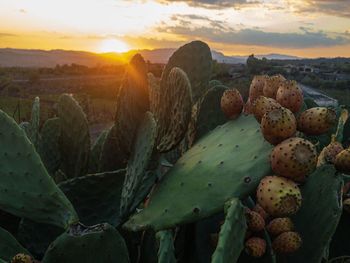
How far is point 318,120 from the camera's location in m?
1.47

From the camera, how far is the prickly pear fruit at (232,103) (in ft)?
5.75

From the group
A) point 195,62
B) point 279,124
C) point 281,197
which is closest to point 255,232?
point 281,197

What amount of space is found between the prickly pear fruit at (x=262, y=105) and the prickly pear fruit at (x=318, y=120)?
0.09 meters

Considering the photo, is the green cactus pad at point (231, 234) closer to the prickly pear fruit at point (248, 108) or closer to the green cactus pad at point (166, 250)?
the green cactus pad at point (166, 250)

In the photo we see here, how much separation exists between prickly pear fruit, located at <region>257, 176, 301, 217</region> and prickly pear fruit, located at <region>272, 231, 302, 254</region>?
0.32 feet

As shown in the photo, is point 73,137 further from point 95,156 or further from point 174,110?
Result: point 174,110

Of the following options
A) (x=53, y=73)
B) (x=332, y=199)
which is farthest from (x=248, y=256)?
(x=53, y=73)

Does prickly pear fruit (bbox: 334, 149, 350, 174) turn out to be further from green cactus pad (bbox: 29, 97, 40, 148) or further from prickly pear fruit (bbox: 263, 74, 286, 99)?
green cactus pad (bbox: 29, 97, 40, 148)

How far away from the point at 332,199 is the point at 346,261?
1.05ft

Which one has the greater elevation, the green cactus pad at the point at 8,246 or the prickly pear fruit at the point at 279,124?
the prickly pear fruit at the point at 279,124

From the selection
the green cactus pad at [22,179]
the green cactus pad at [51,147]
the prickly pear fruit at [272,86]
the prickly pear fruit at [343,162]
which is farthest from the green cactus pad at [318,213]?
the green cactus pad at [51,147]

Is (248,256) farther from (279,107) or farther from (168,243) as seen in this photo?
(279,107)

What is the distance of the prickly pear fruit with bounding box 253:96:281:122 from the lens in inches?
60.6

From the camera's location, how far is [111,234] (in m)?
1.41
